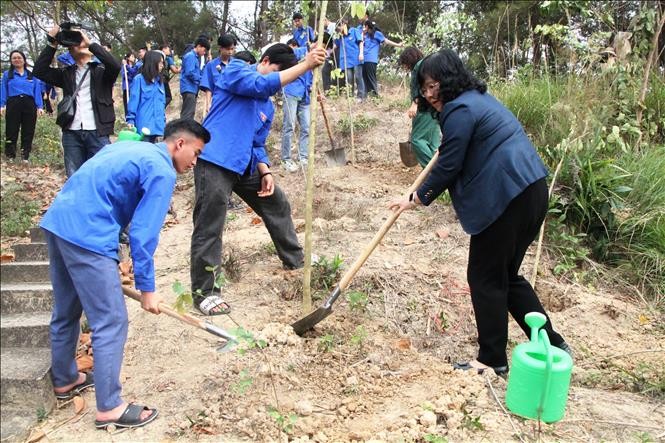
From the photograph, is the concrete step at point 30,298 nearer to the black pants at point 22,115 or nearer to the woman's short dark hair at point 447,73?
the woman's short dark hair at point 447,73

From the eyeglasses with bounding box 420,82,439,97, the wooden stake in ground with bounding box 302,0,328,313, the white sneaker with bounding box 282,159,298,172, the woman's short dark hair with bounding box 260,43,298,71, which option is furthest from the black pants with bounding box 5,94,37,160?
the eyeglasses with bounding box 420,82,439,97

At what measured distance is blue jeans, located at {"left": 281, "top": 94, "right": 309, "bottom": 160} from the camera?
706 cm

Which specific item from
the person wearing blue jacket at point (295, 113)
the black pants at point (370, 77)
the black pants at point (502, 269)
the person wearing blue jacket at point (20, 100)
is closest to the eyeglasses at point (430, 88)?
the black pants at point (502, 269)

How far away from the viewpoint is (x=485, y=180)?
2.71m

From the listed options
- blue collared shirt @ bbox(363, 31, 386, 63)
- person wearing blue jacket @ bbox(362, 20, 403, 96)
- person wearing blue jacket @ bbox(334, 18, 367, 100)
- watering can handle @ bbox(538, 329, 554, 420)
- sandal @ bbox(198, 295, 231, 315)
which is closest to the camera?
watering can handle @ bbox(538, 329, 554, 420)

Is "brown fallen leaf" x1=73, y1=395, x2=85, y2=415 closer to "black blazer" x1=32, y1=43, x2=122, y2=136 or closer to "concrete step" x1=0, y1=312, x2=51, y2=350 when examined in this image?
"concrete step" x1=0, y1=312, x2=51, y2=350

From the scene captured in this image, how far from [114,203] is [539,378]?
2.12 metres

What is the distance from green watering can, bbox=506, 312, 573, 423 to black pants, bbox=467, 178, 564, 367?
0.44 m

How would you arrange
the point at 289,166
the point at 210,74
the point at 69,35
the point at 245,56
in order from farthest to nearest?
the point at 289,166 → the point at 210,74 → the point at 69,35 → the point at 245,56

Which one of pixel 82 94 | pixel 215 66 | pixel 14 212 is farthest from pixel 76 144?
pixel 215 66

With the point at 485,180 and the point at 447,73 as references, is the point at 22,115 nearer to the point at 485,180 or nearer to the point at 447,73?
the point at 447,73

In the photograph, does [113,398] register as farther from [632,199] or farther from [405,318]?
[632,199]

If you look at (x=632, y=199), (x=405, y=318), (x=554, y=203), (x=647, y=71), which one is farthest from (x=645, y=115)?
(x=405, y=318)

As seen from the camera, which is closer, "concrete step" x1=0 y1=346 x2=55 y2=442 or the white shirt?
"concrete step" x1=0 y1=346 x2=55 y2=442
